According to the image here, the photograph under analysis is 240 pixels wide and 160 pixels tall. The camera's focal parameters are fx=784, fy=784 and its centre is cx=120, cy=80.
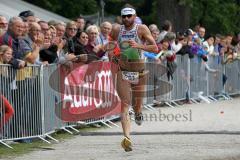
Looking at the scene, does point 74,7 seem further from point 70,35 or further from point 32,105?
point 32,105

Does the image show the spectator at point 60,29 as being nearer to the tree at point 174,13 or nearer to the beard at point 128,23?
the beard at point 128,23

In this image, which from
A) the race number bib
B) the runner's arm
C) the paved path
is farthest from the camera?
the race number bib

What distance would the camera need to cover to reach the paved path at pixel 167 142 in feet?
37.1

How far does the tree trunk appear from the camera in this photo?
27156 mm

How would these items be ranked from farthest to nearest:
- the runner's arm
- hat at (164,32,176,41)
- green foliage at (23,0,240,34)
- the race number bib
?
green foliage at (23,0,240,34) → hat at (164,32,176,41) → the race number bib → the runner's arm

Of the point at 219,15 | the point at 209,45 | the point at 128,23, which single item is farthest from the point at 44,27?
the point at 219,15

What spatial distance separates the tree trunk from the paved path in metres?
9.80

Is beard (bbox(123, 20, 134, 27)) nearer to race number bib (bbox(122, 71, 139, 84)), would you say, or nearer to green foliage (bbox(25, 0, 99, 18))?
race number bib (bbox(122, 71, 139, 84))

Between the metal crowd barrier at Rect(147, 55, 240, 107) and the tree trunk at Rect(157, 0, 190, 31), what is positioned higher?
the tree trunk at Rect(157, 0, 190, 31)

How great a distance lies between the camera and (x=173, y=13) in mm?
27312

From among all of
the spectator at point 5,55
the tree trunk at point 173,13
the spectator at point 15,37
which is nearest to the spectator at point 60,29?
the spectator at point 15,37

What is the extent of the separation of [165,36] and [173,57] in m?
0.60

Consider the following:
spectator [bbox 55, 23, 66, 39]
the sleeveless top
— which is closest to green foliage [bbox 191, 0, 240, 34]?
spectator [bbox 55, 23, 66, 39]

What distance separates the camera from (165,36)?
20.1m
